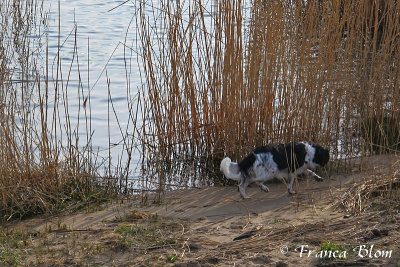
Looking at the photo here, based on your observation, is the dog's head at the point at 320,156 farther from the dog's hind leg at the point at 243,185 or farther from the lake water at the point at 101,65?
the lake water at the point at 101,65

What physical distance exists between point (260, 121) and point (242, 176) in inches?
33.8

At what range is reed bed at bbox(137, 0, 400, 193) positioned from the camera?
584 cm

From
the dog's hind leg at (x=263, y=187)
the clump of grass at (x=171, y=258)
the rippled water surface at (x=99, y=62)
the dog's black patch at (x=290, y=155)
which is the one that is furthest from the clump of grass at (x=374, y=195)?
the rippled water surface at (x=99, y=62)

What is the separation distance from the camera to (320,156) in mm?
5566

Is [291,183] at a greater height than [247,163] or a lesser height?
lesser

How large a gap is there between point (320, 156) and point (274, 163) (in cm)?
48

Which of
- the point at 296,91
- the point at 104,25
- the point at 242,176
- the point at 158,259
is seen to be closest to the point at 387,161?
the point at 296,91

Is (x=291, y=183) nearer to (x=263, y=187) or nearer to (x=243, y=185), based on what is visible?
(x=263, y=187)

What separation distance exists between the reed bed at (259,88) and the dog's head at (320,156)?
32 cm

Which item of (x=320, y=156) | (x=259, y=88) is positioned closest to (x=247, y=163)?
(x=320, y=156)

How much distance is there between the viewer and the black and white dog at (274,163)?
5297 mm

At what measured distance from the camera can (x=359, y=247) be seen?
3918 millimetres

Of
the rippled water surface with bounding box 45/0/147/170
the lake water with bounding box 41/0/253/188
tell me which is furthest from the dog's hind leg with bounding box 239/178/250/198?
the rippled water surface with bounding box 45/0/147/170

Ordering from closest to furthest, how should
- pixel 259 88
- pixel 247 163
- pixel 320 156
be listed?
pixel 247 163 < pixel 320 156 < pixel 259 88
